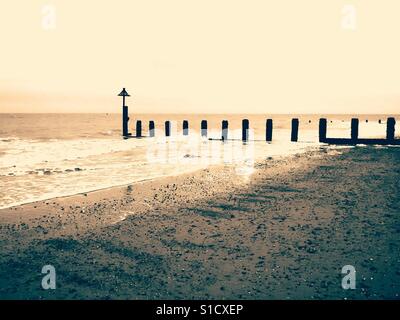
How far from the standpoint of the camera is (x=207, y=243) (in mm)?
4707

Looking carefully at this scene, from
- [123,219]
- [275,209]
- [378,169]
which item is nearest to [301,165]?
[378,169]

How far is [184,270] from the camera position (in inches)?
155

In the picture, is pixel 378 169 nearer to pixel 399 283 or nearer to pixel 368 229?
pixel 368 229

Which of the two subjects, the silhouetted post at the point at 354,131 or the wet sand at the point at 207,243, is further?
the silhouetted post at the point at 354,131

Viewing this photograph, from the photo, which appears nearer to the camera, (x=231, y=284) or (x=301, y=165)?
(x=231, y=284)

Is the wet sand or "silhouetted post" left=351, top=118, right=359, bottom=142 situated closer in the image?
the wet sand

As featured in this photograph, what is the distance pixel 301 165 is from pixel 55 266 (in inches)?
367

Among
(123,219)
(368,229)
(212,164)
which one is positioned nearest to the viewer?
(368,229)

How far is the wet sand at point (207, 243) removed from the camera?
11.8ft

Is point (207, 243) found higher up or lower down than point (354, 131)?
lower down

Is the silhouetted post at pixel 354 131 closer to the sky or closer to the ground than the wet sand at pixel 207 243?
closer to the sky

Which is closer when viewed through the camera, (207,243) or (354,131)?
(207,243)

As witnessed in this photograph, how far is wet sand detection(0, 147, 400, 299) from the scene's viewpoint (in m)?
3.58

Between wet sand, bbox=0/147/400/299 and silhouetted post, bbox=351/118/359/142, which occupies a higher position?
silhouetted post, bbox=351/118/359/142
